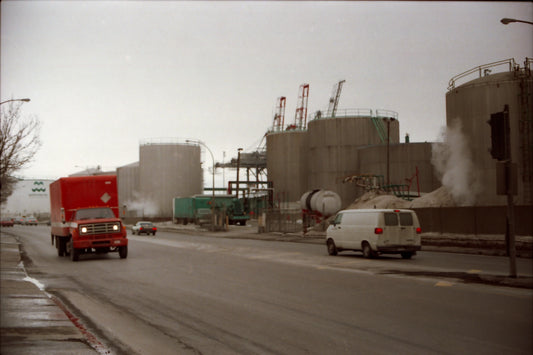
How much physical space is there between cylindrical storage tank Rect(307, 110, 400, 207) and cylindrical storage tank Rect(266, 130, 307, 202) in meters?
11.8

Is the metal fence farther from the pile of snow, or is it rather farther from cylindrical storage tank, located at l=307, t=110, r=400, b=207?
cylindrical storage tank, located at l=307, t=110, r=400, b=207

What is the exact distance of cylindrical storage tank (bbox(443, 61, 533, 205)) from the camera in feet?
105

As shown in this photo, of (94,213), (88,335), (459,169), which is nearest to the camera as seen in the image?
(88,335)

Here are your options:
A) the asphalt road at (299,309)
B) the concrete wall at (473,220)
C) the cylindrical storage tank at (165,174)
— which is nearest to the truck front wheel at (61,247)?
the asphalt road at (299,309)

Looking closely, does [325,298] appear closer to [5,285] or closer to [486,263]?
[5,285]

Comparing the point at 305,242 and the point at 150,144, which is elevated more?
the point at 150,144

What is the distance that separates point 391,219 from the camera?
21.9 metres

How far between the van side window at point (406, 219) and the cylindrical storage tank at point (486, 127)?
12.6 m

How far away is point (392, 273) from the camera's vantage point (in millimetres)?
16766

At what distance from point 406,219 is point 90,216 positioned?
12.8 meters

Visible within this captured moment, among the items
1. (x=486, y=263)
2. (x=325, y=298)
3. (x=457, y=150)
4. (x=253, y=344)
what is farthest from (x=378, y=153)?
(x=253, y=344)

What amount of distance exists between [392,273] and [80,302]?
8.93 m

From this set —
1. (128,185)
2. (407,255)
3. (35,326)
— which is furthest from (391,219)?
(128,185)

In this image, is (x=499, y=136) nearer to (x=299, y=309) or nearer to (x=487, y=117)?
(x=299, y=309)
